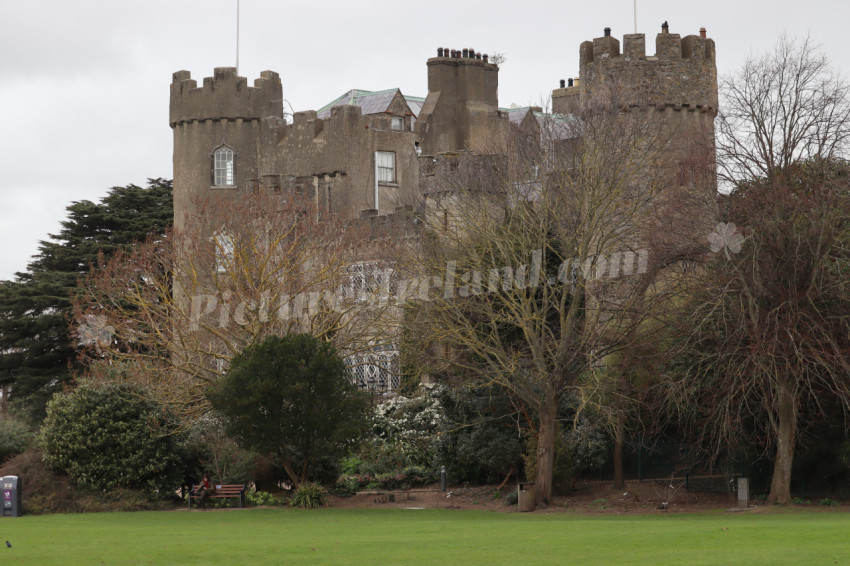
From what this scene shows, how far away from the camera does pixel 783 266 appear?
25.9 meters

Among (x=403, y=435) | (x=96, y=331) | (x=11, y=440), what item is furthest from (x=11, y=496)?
(x=403, y=435)

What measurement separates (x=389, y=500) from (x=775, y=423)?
33.5 ft

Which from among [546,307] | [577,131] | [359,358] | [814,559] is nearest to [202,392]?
[359,358]

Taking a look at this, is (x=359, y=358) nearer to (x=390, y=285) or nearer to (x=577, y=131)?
(x=390, y=285)

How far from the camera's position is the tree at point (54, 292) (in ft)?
155

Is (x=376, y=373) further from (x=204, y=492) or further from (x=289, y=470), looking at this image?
(x=204, y=492)

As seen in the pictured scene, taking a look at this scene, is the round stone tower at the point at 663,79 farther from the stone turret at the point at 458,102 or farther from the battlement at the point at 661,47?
the stone turret at the point at 458,102

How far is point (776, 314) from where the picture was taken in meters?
25.0

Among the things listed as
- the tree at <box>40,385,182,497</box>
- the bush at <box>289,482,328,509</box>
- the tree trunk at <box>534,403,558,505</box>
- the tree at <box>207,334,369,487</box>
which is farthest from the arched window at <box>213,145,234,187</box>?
the tree trunk at <box>534,403,558,505</box>

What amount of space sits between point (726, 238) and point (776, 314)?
2.33 m

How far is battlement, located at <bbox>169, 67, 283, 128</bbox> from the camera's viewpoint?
158 ft

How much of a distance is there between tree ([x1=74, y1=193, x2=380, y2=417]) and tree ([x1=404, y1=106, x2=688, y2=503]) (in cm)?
426

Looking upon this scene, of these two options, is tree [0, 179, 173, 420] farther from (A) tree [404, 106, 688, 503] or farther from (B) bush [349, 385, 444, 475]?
(A) tree [404, 106, 688, 503]

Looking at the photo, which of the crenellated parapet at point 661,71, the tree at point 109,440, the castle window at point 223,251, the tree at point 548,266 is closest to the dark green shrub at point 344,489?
the tree at point 548,266
